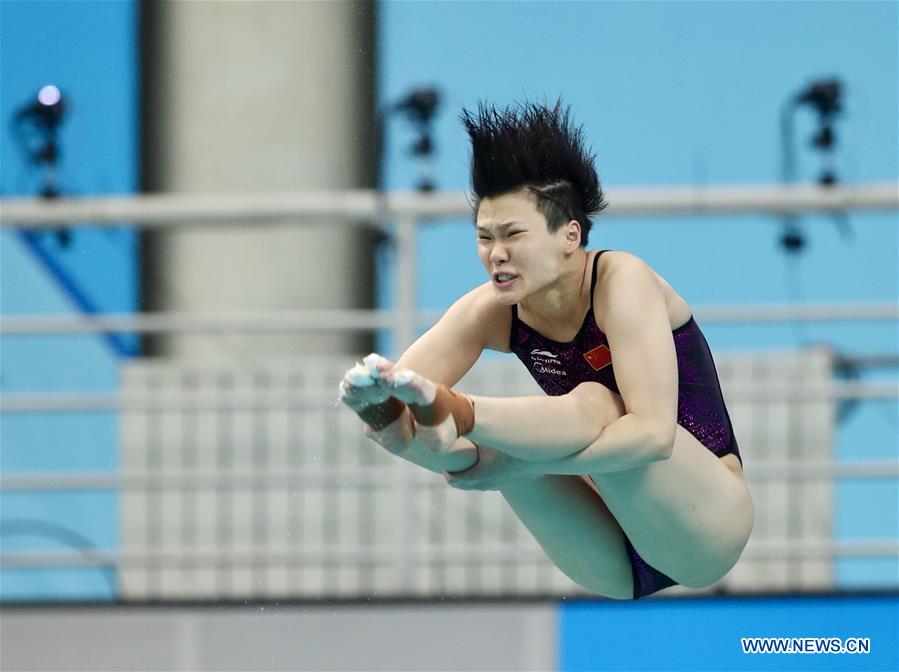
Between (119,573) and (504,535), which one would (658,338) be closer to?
(504,535)

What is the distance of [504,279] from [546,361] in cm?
27

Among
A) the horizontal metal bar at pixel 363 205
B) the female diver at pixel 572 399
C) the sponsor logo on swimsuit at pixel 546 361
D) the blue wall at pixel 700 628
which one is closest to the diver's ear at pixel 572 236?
the female diver at pixel 572 399

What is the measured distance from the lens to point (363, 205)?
428 cm

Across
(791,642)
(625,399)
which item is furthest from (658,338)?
(791,642)

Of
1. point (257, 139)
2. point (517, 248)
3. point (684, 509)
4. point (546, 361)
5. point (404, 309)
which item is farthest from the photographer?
point (257, 139)

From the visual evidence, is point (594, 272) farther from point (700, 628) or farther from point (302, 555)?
point (302, 555)

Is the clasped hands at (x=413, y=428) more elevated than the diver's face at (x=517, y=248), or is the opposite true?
the diver's face at (x=517, y=248)

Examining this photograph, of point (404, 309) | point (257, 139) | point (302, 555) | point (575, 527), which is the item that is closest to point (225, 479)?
point (302, 555)

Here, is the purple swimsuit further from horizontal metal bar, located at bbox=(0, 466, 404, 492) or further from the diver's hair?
horizontal metal bar, located at bbox=(0, 466, 404, 492)

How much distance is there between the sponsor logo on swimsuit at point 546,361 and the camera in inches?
106

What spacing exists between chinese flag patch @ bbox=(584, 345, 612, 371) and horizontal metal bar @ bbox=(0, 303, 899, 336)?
150cm

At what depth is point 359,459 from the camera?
4559 mm

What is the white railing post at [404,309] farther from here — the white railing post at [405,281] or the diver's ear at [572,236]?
the diver's ear at [572,236]

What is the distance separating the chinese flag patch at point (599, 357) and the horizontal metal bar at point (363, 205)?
162cm
